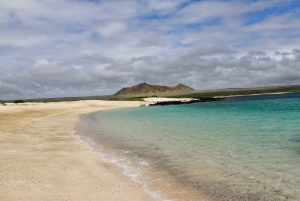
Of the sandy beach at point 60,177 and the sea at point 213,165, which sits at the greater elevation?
the sandy beach at point 60,177

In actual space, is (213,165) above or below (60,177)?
below

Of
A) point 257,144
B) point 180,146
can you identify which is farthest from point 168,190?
point 257,144

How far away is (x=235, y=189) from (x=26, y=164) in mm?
7812

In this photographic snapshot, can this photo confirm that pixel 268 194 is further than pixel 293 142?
No

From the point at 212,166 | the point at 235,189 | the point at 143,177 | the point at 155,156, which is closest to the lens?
the point at 235,189

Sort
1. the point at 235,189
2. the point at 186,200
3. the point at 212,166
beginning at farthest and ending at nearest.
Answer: the point at 212,166 → the point at 235,189 → the point at 186,200

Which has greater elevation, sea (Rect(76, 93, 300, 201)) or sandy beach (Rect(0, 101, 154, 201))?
sandy beach (Rect(0, 101, 154, 201))

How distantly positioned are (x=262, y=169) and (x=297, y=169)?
1181mm

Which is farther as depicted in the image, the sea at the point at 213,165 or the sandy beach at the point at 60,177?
the sea at the point at 213,165

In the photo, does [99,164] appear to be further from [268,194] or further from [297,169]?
[297,169]

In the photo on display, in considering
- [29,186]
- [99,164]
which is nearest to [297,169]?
[99,164]

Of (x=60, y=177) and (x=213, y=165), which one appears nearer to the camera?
(x=60, y=177)

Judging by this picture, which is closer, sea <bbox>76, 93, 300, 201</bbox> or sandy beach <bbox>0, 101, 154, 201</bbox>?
sandy beach <bbox>0, 101, 154, 201</bbox>

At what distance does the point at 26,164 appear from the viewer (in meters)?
10.5
